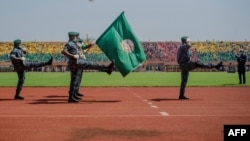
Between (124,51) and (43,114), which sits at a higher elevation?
(124,51)

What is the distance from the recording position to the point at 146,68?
224 ft

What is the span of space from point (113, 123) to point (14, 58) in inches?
275

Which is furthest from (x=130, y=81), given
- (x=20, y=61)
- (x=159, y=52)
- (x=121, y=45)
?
(x=159, y=52)

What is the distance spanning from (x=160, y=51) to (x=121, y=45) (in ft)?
233

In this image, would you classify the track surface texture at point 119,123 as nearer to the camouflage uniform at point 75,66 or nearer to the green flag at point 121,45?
the camouflage uniform at point 75,66

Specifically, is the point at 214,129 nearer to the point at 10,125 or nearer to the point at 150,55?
the point at 10,125

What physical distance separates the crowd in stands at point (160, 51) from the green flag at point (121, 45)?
5727cm

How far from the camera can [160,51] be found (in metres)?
85.1

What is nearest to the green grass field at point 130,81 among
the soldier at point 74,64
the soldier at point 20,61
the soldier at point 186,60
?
the soldier at point 186,60

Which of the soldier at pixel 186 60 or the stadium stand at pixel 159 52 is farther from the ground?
the stadium stand at pixel 159 52

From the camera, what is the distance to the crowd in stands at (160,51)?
76000mm

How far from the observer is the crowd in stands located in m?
76.0

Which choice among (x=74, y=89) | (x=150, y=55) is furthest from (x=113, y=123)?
(x=150, y=55)

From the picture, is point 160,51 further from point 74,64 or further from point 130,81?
point 74,64
